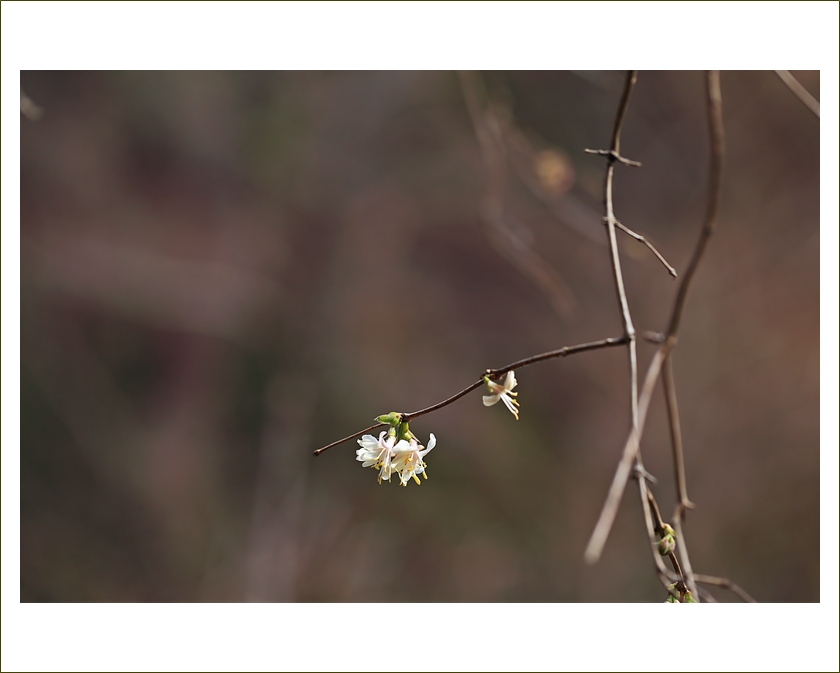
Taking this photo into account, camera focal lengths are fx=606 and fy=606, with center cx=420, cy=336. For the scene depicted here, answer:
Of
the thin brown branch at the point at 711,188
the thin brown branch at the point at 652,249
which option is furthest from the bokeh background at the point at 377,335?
the thin brown branch at the point at 652,249

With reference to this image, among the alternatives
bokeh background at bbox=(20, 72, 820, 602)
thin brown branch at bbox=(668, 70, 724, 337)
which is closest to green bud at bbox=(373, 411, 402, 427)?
thin brown branch at bbox=(668, 70, 724, 337)

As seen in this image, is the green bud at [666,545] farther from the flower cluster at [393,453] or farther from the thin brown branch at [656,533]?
the flower cluster at [393,453]

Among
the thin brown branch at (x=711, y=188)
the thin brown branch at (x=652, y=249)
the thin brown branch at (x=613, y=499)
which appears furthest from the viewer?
the thin brown branch at (x=711, y=188)

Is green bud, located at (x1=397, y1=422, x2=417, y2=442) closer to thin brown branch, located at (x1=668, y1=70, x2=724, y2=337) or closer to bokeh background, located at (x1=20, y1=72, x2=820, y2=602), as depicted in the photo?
thin brown branch, located at (x1=668, y1=70, x2=724, y2=337)

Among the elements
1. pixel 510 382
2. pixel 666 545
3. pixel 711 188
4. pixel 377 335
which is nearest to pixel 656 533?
pixel 666 545

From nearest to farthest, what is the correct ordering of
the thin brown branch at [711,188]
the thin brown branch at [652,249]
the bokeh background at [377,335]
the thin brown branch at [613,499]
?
the thin brown branch at [613,499] → the thin brown branch at [652,249] → the thin brown branch at [711,188] → the bokeh background at [377,335]

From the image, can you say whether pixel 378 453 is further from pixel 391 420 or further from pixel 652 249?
pixel 652 249

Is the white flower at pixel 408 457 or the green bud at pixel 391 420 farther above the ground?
the green bud at pixel 391 420

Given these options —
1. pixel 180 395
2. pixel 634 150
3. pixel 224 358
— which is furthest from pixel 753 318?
pixel 180 395

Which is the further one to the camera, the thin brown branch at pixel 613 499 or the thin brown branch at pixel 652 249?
the thin brown branch at pixel 652 249
